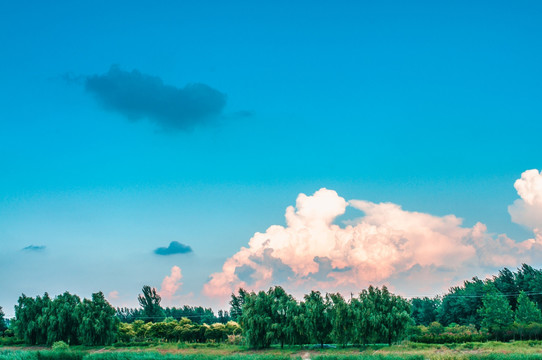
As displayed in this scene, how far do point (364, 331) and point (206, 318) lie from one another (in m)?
66.7

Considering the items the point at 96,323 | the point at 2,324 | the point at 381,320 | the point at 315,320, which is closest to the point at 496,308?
the point at 381,320

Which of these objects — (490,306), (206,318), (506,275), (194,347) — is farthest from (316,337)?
(206,318)

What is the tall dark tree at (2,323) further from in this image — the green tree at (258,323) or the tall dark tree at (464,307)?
the tall dark tree at (464,307)

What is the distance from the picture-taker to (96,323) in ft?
196

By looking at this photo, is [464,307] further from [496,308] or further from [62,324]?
[62,324]

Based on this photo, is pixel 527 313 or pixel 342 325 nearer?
pixel 342 325

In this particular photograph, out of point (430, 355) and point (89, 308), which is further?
point (89, 308)

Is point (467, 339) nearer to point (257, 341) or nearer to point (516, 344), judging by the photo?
point (516, 344)

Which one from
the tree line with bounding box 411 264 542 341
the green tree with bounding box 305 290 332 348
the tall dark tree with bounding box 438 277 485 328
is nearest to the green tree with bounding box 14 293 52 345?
the green tree with bounding box 305 290 332 348

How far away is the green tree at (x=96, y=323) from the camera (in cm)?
5962

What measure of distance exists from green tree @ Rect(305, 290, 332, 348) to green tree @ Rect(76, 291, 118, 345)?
25.5 m

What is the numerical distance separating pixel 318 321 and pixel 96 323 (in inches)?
1080

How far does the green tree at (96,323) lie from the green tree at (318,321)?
83.5ft

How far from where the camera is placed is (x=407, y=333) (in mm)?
48656
